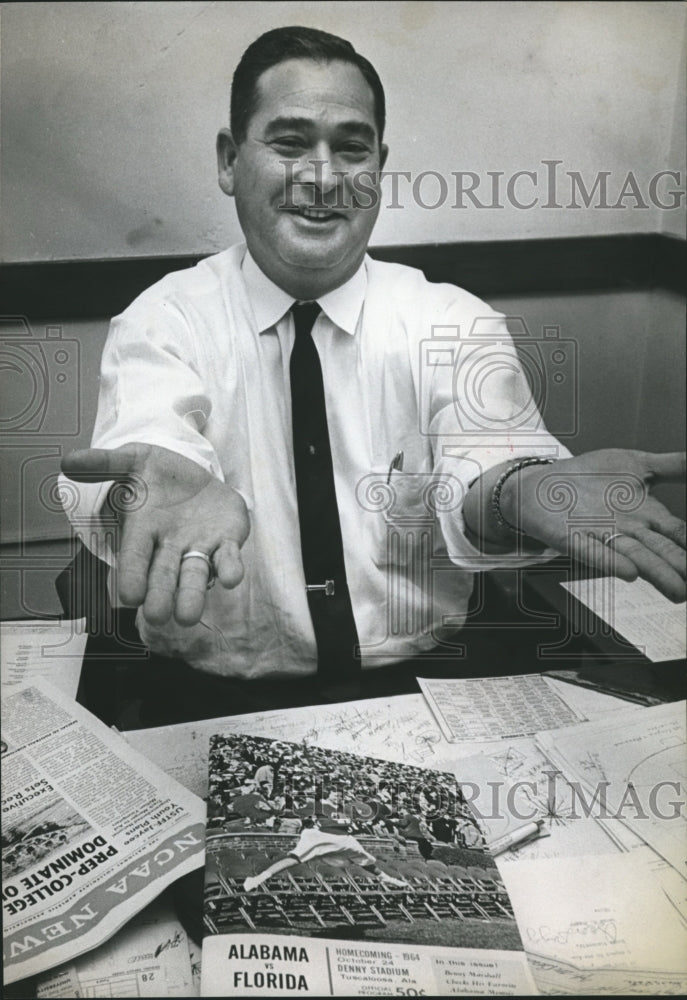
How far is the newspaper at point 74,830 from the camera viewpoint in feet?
2.72

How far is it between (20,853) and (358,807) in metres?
0.34

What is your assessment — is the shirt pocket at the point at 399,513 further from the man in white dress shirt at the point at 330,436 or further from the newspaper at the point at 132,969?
the newspaper at the point at 132,969

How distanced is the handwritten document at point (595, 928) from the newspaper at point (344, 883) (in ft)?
0.09

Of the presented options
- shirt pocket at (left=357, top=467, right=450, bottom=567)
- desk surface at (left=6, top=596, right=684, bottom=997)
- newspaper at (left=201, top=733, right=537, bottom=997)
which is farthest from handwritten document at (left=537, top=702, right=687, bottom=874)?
shirt pocket at (left=357, top=467, right=450, bottom=567)

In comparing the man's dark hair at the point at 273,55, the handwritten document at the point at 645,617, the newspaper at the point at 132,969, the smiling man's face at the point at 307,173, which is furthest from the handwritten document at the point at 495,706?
the man's dark hair at the point at 273,55

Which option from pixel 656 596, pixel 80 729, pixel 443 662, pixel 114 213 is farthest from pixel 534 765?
pixel 114 213

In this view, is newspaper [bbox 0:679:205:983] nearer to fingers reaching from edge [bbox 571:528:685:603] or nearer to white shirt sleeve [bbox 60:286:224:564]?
white shirt sleeve [bbox 60:286:224:564]

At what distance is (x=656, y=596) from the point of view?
107cm

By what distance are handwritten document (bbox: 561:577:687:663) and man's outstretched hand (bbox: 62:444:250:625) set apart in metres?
0.45

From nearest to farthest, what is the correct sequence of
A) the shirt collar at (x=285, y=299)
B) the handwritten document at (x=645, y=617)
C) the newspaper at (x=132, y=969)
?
1. the newspaper at (x=132, y=969)
2. the shirt collar at (x=285, y=299)
3. the handwritten document at (x=645, y=617)


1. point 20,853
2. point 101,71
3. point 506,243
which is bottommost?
point 20,853

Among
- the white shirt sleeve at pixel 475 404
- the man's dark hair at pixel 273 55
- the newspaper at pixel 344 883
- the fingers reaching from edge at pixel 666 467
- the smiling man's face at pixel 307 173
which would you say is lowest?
the newspaper at pixel 344 883

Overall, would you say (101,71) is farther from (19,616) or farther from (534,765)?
(534,765)

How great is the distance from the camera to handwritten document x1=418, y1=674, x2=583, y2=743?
3.25 feet
